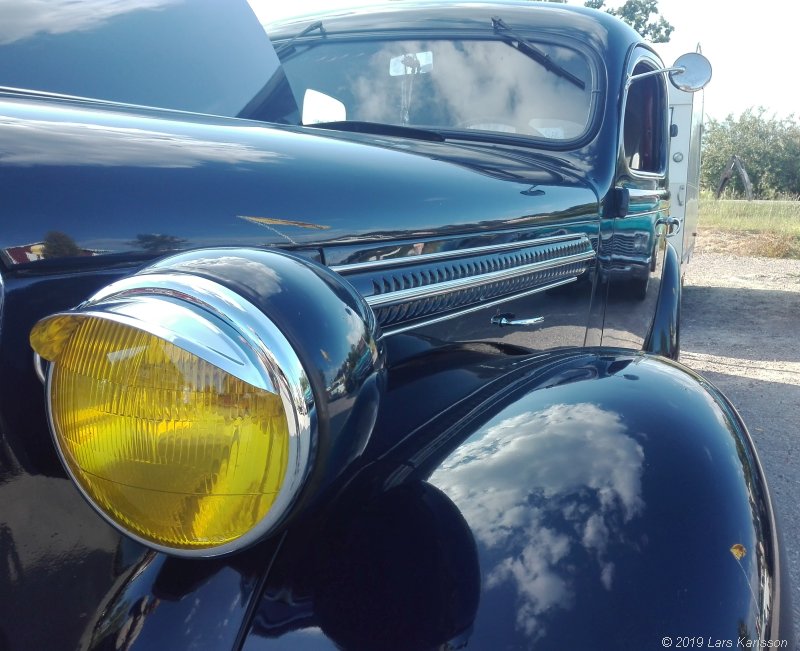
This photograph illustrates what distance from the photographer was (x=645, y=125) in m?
3.04

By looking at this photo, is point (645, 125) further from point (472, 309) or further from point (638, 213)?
point (472, 309)

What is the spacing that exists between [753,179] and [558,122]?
81.7 ft

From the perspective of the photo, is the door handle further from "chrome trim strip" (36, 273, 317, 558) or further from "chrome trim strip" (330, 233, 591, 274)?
"chrome trim strip" (36, 273, 317, 558)

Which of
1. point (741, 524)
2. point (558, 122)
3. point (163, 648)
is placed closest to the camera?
point (163, 648)

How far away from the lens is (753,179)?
24.3 m

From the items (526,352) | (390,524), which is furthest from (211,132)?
(526,352)

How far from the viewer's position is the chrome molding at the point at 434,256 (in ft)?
4.25

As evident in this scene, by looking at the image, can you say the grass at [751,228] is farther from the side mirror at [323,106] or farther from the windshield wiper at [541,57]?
the side mirror at [323,106]

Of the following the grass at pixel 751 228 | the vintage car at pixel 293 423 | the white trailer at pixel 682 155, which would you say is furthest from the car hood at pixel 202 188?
the grass at pixel 751 228

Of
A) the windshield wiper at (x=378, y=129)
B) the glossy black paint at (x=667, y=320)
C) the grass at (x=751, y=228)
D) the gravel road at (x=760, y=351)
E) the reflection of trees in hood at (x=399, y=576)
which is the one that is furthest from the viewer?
the grass at (x=751, y=228)

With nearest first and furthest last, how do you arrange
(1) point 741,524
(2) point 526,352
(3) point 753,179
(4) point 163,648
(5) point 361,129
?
(4) point 163,648 < (1) point 741,524 < (2) point 526,352 < (5) point 361,129 < (3) point 753,179

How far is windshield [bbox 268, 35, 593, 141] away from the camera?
244 centimetres

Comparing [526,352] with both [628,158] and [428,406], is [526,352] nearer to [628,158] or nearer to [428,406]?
[428,406]

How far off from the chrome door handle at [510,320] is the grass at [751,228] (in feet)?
41.1
